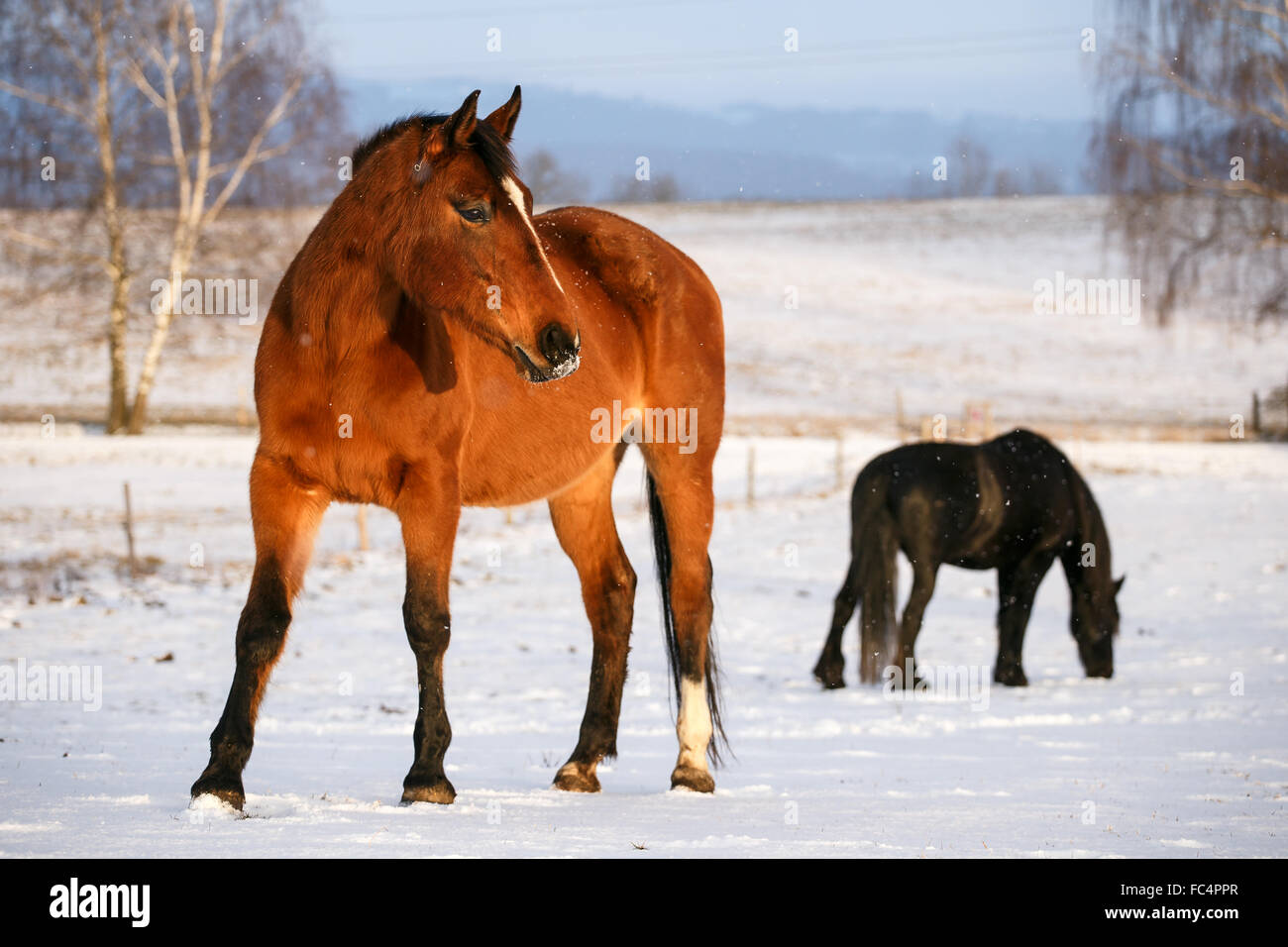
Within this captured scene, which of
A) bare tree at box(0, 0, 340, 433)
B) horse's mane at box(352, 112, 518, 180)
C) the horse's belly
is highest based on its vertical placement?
bare tree at box(0, 0, 340, 433)

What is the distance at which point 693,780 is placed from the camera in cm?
581

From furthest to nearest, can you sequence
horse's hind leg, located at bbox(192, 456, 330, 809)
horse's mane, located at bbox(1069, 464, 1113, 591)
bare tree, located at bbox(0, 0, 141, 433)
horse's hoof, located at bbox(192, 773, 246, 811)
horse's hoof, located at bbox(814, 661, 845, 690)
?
bare tree, located at bbox(0, 0, 141, 433) < horse's mane, located at bbox(1069, 464, 1113, 591) < horse's hoof, located at bbox(814, 661, 845, 690) < horse's hind leg, located at bbox(192, 456, 330, 809) < horse's hoof, located at bbox(192, 773, 246, 811)

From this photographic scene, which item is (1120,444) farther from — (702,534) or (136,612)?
(702,534)

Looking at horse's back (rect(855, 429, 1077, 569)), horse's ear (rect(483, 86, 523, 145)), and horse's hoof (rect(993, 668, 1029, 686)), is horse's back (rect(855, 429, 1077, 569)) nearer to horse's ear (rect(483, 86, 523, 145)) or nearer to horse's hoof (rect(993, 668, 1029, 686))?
horse's hoof (rect(993, 668, 1029, 686))

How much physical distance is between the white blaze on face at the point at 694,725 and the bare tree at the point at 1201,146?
57.8ft

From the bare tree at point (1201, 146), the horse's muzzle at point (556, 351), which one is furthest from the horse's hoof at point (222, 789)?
the bare tree at point (1201, 146)

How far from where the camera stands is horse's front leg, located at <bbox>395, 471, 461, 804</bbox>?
474 centimetres

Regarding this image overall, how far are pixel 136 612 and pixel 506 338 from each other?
8.88 m

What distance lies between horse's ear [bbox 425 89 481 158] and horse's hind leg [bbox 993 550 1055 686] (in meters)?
7.80

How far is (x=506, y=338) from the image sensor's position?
15.3 ft

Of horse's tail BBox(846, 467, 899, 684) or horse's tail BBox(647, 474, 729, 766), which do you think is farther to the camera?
horse's tail BBox(846, 467, 899, 684)

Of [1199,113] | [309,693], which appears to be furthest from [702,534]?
[1199,113]

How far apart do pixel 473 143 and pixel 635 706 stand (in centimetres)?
555

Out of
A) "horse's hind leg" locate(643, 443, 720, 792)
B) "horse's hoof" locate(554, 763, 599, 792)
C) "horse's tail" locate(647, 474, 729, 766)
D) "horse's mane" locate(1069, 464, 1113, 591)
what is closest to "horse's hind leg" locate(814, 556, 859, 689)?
"horse's mane" locate(1069, 464, 1113, 591)
